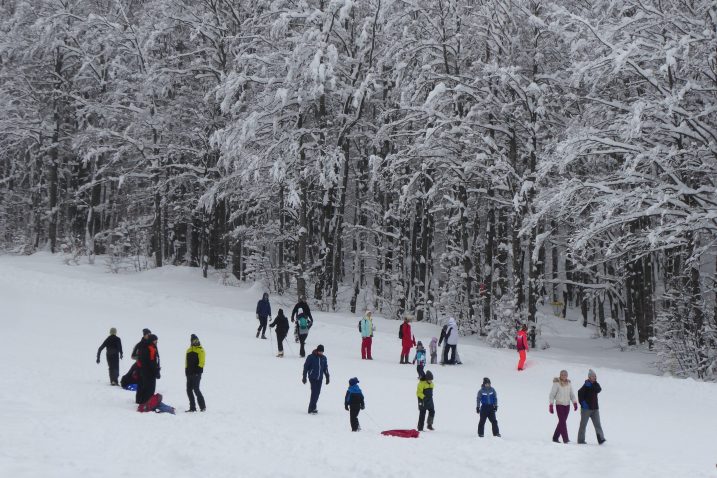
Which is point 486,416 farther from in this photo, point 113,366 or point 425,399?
point 113,366

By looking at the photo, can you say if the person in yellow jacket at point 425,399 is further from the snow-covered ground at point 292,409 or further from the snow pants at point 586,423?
the snow pants at point 586,423

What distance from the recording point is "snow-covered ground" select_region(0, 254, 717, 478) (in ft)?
33.3

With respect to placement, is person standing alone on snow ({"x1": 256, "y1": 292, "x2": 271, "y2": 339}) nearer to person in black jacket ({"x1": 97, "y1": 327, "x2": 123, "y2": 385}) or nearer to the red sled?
person in black jacket ({"x1": 97, "y1": 327, "x2": 123, "y2": 385})

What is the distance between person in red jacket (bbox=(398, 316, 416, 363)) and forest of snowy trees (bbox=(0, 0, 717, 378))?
157 inches

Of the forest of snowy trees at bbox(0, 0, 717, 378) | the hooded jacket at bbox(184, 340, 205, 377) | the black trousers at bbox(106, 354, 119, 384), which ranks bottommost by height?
the black trousers at bbox(106, 354, 119, 384)

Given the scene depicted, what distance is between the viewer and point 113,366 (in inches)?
610

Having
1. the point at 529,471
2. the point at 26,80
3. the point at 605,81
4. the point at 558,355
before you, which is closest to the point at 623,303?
the point at 558,355

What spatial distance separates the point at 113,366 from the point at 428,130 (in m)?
14.2

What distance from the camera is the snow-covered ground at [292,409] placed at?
10.2m

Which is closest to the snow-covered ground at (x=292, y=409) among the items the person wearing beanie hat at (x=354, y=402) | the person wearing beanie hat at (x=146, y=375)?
the person wearing beanie hat at (x=354, y=402)

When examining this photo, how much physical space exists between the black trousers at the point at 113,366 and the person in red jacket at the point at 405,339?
28.8 ft

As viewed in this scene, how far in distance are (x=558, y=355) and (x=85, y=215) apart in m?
37.7

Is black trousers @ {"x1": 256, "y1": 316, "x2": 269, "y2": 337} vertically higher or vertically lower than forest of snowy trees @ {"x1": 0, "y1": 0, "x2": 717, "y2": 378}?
lower

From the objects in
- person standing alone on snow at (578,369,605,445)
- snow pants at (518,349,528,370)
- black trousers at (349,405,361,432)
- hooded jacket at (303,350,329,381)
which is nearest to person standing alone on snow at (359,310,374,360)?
snow pants at (518,349,528,370)
